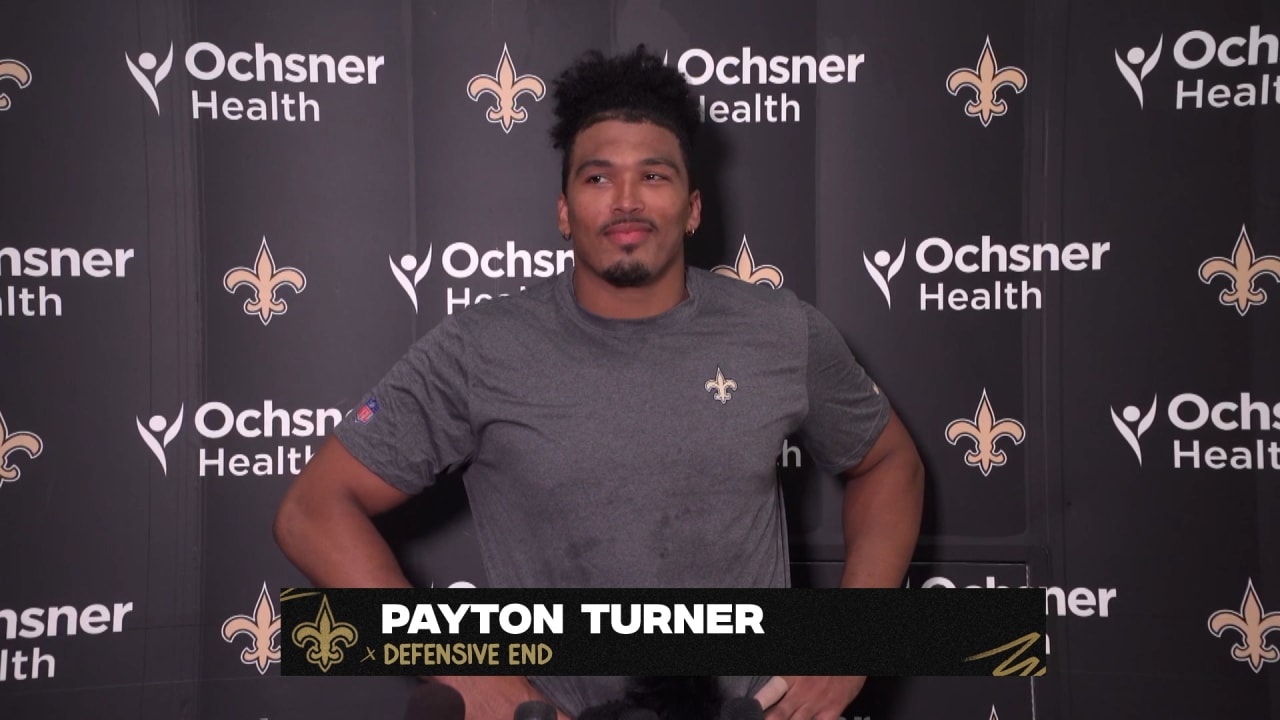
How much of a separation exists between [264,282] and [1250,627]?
2395 millimetres

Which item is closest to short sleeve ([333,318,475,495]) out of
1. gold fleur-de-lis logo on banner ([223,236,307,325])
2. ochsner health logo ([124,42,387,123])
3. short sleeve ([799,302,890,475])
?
gold fleur-de-lis logo on banner ([223,236,307,325])

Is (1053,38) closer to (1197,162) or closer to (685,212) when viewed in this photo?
(1197,162)

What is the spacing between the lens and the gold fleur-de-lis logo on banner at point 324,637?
67.4 inches

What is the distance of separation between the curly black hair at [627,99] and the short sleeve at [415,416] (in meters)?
0.43

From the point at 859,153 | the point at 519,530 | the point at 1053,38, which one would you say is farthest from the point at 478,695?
the point at 1053,38

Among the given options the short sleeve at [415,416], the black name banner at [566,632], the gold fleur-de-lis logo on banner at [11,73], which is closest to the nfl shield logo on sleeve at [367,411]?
the short sleeve at [415,416]

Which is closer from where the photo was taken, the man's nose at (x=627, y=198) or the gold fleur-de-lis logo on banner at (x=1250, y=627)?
the man's nose at (x=627, y=198)

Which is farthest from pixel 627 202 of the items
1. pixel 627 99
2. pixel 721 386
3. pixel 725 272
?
pixel 725 272

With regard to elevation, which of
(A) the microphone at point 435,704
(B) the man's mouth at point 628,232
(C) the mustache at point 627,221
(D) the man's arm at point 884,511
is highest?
(C) the mustache at point 627,221

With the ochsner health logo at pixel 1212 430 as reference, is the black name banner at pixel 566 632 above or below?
below

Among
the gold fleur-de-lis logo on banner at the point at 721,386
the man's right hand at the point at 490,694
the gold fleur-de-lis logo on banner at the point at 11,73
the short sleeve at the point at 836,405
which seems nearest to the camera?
the man's right hand at the point at 490,694

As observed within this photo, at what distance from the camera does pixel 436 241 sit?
229 centimetres

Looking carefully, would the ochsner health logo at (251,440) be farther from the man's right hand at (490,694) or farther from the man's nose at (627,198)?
the man's nose at (627,198)

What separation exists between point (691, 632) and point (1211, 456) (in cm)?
139
